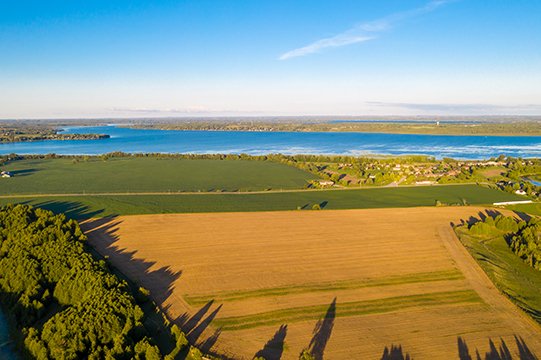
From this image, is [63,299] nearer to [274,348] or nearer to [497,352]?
[274,348]

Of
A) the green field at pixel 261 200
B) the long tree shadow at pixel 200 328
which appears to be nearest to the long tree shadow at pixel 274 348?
the long tree shadow at pixel 200 328

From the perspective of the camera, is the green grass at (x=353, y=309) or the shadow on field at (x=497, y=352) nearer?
the shadow on field at (x=497, y=352)

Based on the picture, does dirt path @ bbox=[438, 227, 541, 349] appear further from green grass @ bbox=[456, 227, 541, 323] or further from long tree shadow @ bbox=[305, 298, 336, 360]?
long tree shadow @ bbox=[305, 298, 336, 360]

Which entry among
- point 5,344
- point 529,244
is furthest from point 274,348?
point 529,244

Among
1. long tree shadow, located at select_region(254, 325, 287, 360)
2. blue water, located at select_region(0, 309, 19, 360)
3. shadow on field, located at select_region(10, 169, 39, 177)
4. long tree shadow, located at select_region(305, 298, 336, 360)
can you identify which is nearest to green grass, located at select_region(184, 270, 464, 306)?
long tree shadow, located at select_region(305, 298, 336, 360)

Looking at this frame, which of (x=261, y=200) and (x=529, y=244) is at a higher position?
(x=261, y=200)

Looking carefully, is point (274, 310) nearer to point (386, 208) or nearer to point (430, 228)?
point (430, 228)

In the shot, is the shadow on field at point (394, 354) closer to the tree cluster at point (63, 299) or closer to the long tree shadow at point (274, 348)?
the long tree shadow at point (274, 348)
